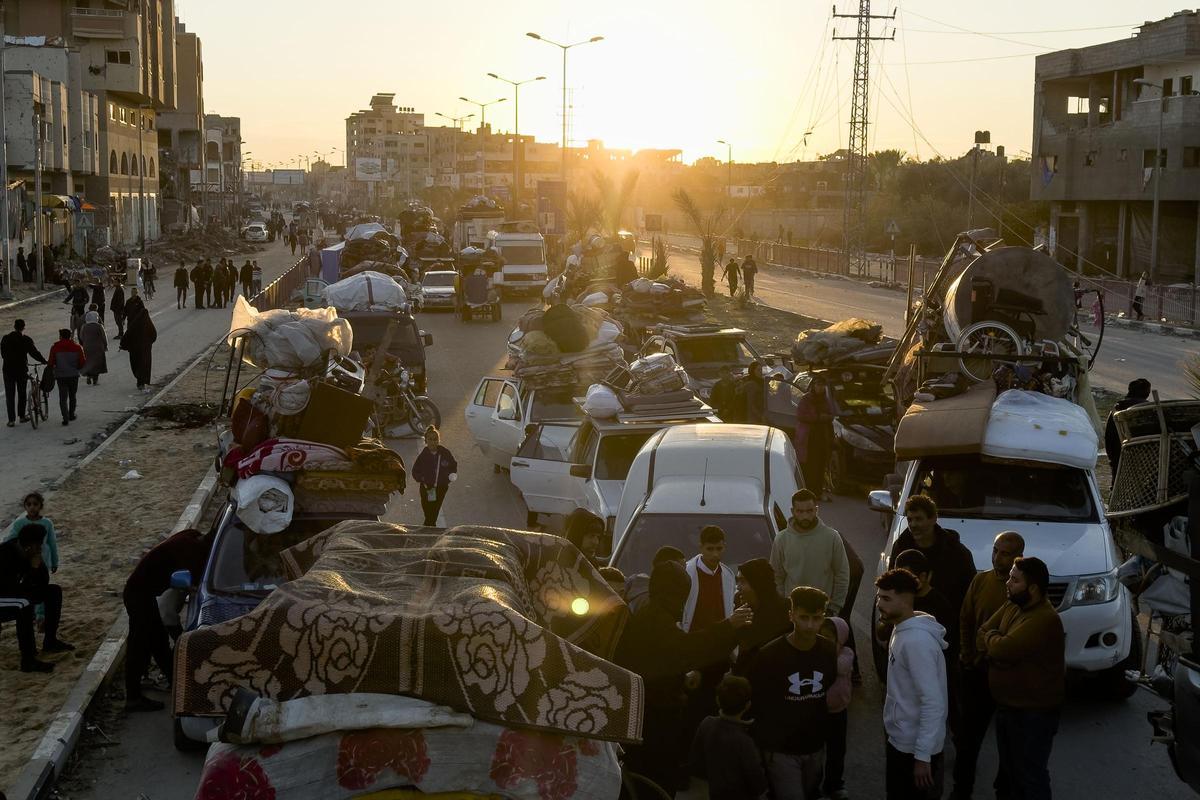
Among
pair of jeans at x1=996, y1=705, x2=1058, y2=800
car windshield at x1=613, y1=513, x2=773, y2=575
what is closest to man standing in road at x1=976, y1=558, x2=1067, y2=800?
pair of jeans at x1=996, y1=705, x2=1058, y2=800

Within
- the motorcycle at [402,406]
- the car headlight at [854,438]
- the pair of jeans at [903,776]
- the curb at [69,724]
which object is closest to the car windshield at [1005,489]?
the pair of jeans at [903,776]

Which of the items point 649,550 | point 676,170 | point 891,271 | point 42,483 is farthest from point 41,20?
point 676,170

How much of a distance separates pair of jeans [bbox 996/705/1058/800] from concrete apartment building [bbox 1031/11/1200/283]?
5047cm

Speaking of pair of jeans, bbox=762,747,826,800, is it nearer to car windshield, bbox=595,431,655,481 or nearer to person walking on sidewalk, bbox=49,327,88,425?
car windshield, bbox=595,431,655,481

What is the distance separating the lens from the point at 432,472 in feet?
46.0

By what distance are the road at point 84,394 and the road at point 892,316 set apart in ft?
47.5

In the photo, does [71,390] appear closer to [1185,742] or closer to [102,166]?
[1185,742]

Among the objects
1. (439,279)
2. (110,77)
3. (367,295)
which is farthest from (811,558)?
(110,77)

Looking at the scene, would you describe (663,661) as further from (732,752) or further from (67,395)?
(67,395)

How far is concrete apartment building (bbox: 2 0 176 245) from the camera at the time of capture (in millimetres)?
80562

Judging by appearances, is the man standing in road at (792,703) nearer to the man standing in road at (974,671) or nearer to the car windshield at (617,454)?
the man standing in road at (974,671)

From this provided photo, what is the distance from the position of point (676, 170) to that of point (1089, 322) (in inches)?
5911

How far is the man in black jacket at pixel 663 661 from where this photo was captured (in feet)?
21.9

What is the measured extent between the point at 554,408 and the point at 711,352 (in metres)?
4.89
